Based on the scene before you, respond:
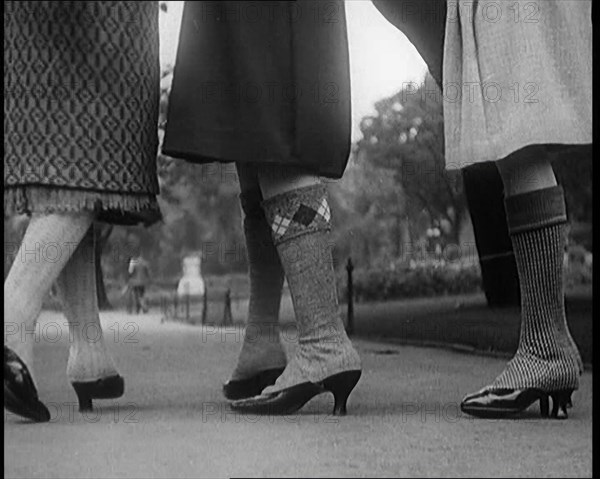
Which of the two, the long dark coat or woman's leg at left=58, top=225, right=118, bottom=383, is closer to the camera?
the long dark coat

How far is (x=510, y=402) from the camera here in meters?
1.70

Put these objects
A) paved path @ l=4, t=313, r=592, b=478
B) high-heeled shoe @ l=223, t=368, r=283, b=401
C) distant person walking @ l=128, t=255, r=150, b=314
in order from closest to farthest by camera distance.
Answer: paved path @ l=4, t=313, r=592, b=478 → distant person walking @ l=128, t=255, r=150, b=314 → high-heeled shoe @ l=223, t=368, r=283, b=401

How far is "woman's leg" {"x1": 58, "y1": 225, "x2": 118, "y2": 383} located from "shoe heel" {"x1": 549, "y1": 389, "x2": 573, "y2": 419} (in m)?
0.68

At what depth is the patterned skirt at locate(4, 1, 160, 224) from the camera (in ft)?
5.37

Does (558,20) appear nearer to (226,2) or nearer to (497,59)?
(497,59)

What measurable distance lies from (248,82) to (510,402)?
0.62 metres

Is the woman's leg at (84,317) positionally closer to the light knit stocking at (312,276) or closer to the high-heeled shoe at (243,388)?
the high-heeled shoe at (243,388)

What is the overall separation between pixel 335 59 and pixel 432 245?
306 mm

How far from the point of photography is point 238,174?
5.49 feet

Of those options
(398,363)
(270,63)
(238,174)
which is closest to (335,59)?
(270,63)

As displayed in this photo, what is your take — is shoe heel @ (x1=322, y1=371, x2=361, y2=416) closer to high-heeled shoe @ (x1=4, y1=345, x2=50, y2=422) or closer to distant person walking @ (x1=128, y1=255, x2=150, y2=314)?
distant person walking @ (x1=128, y1=255, x2=150, y2=314)

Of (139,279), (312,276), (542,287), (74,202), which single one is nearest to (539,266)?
(542,287)

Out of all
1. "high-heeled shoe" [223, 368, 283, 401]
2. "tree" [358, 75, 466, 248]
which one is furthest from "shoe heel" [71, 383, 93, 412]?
"tree" [358, 75, 466, 248]

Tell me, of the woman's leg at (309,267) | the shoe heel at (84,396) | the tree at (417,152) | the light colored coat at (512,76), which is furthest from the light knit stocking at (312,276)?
the shoe heel at (84,396)
